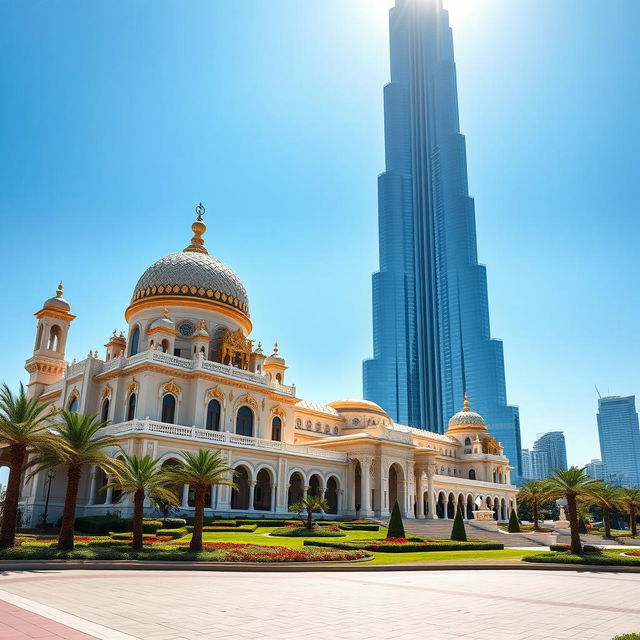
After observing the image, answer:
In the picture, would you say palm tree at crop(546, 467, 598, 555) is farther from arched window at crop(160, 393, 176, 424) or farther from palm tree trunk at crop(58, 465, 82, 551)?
arched window at crop(160, 393, 176, 424)

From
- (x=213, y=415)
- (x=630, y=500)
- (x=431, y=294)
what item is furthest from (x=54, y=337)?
(x=431, y=294)

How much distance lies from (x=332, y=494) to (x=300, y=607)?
142 ft

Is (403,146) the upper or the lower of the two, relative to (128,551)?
upper

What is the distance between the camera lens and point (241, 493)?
157ft

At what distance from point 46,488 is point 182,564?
91.2 ft

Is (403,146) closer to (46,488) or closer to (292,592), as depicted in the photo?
(46,488)

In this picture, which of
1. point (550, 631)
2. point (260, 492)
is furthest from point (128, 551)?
point (260, 492)

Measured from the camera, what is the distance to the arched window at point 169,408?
4506 centimetres

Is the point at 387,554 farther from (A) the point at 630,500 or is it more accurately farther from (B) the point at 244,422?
(A) the point at 630,500

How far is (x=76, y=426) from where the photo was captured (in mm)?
24000

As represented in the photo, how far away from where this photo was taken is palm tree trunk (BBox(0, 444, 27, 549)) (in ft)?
70.5

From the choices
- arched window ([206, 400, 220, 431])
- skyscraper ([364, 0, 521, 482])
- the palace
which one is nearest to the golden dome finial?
the palace

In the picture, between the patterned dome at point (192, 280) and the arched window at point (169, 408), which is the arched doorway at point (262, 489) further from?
the patterned dome at point (192, 280)

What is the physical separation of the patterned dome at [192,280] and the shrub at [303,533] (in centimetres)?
2214
